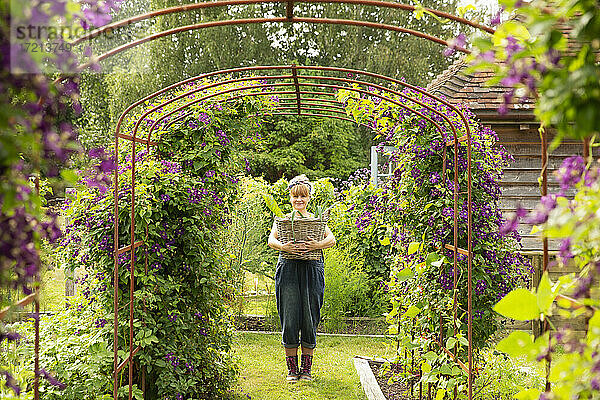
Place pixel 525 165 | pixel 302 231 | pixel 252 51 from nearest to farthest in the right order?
1. pixel 302 231
2. pixel 525 165
3. pixel 252 51

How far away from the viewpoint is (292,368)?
5.77 metres

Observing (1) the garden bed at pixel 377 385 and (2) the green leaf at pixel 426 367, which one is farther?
(1) the garden bed at pixel 377 385

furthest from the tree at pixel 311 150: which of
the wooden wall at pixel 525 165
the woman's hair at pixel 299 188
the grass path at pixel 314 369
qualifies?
the woman's hair at pixel 299 188

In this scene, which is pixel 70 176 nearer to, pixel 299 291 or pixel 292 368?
pixel 299 291

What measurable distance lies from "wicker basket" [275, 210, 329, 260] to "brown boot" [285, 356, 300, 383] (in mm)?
1007

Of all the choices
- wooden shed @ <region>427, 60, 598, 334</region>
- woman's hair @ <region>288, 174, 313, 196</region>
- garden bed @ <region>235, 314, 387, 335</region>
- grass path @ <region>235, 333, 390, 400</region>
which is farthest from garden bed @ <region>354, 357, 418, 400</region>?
wooden shed @ <region>427, 60, 598, 334</region>

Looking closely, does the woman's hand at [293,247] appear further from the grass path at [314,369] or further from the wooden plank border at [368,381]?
the wooden plank border at [368,381]

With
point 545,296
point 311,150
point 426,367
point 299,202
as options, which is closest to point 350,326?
point 299,202

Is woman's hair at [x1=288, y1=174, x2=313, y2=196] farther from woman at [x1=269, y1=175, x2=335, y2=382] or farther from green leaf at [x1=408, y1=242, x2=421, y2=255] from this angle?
green leaf at [x1=408, y1=242, x2=421, y2=255]

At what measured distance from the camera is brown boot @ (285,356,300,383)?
5727 mm

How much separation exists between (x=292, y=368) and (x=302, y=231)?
4.55ft

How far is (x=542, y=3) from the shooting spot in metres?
1.24

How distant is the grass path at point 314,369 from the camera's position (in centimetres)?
543

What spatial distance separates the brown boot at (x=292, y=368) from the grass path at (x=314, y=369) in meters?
0.07
